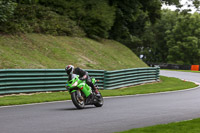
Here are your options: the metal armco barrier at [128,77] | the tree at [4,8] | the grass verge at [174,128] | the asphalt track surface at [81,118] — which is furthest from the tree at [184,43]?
the grass verge at [174,128]

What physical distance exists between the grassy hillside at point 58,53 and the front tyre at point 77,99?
8462mm

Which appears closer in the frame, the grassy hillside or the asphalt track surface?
the asphalt track surface

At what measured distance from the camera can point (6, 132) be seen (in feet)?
25.2

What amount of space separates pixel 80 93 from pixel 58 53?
48.4 feet

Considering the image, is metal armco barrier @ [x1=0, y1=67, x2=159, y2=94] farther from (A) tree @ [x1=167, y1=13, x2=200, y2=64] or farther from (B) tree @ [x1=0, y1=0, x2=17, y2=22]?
(A) tree @ [x1=167, y1=13, x2=200, y2=64]

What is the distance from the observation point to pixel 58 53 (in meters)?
26.5

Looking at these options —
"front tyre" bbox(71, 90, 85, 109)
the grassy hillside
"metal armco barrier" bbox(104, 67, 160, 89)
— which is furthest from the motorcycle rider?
"metal armco barrier" bbox(104, 67, 160, 89)

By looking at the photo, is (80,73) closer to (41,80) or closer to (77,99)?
(77,99)

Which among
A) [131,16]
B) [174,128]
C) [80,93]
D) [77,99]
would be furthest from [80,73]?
[131,16]

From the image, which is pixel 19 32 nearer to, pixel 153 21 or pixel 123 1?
pixel 123 1

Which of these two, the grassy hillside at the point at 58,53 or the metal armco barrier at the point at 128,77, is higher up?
the grassy hillside at the point at 58,53

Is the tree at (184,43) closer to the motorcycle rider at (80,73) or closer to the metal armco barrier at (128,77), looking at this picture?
the metal armco barrier at (128,77)

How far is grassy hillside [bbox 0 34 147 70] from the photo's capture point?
21995 millimetres

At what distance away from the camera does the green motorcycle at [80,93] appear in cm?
1173
